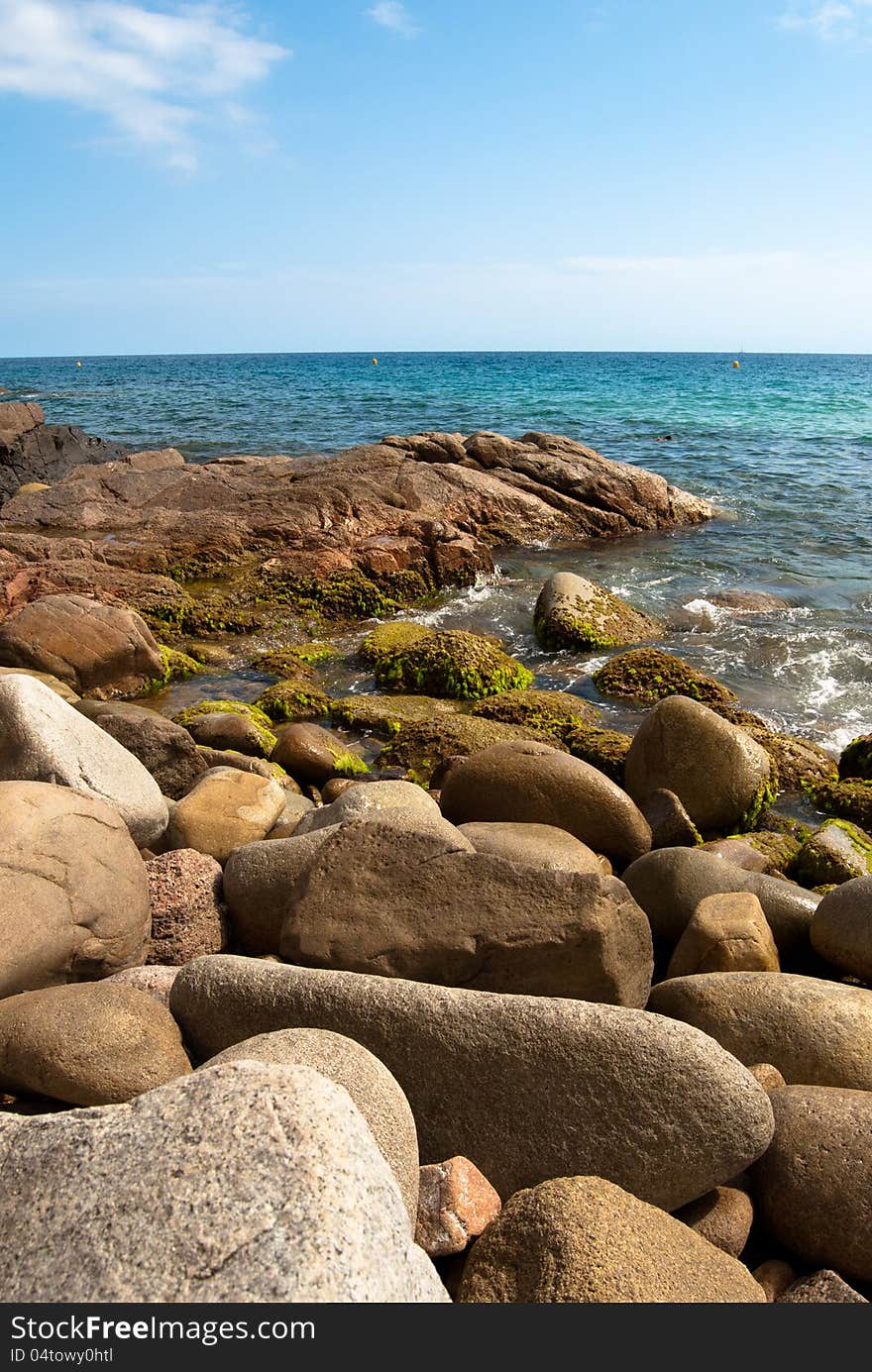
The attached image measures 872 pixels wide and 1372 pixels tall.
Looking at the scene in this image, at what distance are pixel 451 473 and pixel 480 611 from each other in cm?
511

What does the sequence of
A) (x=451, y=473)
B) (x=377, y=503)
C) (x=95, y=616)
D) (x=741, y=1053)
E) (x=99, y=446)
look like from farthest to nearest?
1. (x=99, y=446)
2. (x=451, y=473)
3. (x=377, y=503)
4. (x=95, y=616)
5. (x=741, y=1053)

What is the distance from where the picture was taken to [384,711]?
364 inches

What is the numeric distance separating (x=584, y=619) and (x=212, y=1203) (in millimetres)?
10346

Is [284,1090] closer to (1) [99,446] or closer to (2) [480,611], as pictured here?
(2) [480,611]

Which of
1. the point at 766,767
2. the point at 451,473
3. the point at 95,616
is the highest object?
the point at 451,473

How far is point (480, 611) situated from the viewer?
43.7ft

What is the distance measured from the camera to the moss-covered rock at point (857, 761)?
819 cm

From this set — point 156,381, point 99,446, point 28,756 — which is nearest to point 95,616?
point 28,756

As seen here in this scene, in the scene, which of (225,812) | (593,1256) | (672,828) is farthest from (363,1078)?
(672,828)

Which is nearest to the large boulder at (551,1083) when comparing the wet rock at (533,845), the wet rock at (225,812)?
the wet rock at (533,845)

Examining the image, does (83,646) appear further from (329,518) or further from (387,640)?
(329,518)

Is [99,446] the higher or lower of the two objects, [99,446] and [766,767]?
the higher

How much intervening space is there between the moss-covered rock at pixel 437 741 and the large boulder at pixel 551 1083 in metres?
4.61
